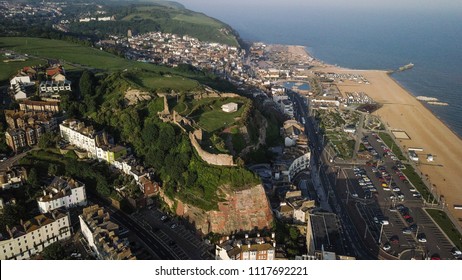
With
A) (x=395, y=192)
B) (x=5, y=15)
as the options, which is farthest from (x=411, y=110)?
(x=5, y=15)

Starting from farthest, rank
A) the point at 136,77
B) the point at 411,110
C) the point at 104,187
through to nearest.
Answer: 1. the point at 411,110
2. the point at 136,77
3. the point at 104,187

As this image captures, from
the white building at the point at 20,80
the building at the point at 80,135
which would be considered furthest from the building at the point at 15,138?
the white building at the point at 20,80

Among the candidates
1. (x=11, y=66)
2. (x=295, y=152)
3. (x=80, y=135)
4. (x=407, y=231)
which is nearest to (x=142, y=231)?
(x=80, y=135)

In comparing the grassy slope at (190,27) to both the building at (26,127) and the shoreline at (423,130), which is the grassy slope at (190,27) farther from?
the building at (26,127)

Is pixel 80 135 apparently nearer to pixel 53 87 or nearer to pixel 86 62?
pixel 53 87

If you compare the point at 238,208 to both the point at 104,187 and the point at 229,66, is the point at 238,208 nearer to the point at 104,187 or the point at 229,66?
the point at 104,187
